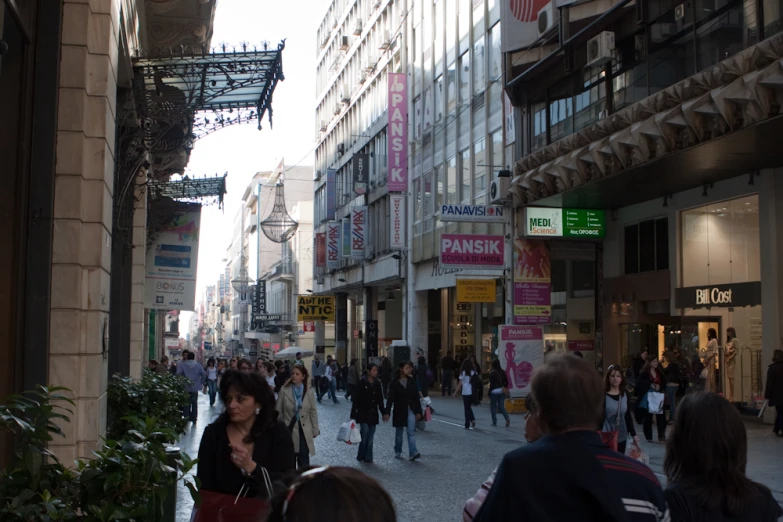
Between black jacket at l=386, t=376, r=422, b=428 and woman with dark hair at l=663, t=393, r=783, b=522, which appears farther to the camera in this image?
black jacket at l=386, t=376, r=422, b=428

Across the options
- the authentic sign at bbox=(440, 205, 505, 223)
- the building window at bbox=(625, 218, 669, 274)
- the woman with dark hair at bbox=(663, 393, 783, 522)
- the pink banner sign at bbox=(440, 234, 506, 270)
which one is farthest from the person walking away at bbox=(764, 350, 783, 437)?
the woman with dark hair at bbox=(663, 393, 783, 522)

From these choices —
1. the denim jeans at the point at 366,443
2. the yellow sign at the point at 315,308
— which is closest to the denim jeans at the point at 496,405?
the denim jeans at the point at 366,443

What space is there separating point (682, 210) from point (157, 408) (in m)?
16.7

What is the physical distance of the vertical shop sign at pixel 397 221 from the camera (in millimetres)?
42156

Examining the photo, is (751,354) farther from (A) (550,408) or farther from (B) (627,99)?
(A) (550,408)

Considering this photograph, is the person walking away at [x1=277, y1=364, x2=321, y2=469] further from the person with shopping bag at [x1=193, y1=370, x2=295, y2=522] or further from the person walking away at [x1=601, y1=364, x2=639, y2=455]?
the person with shopping bag at [x1=193, y1=370, x2=295, y2=522]

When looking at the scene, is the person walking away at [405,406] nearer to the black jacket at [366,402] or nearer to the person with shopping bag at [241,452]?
the black jacket at [366,402]

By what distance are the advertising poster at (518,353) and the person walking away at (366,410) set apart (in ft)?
36.9

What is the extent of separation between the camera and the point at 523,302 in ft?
91.5

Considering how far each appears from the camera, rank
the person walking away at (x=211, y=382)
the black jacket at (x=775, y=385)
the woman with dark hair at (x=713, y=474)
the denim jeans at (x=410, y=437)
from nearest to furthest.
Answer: the woman with dark hair at (x=713, y=474)
the denim jeans at (x=410, y=437)
the black jacket at (x=775, y=385)
the person walking away at (x=211, y=382)

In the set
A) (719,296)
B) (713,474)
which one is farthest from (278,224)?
(713,474)

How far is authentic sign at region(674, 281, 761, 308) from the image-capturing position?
22.4 m

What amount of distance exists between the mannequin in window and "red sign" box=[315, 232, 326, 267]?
119 ft

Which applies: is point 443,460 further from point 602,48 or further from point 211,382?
point 211,382
